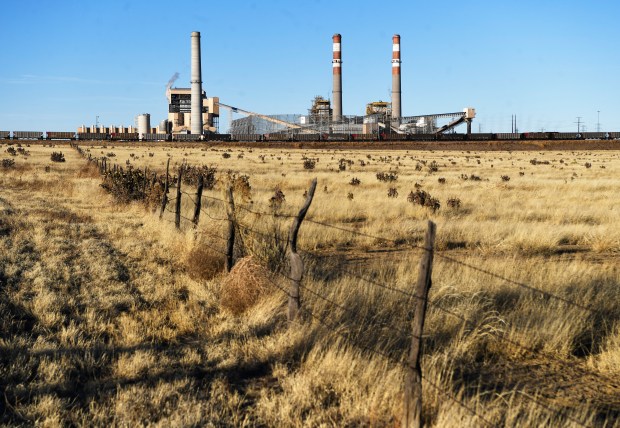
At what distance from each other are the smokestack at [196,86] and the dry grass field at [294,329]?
80.3m

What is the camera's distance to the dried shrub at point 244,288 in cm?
762

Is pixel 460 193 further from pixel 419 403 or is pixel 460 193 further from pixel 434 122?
pixel 434 122

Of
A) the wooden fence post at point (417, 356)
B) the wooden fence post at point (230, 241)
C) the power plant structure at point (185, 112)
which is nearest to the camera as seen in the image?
the wooden fence post at point (417, 356)

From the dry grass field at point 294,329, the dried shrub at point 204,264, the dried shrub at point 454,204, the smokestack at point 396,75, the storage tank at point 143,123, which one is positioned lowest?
the dry grass field at point 294,329

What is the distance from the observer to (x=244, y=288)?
766cm

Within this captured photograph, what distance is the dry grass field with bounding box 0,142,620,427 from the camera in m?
5.08

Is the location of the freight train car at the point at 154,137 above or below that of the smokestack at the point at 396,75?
below

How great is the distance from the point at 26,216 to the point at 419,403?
1298cm

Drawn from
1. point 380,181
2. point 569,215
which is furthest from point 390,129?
point 569,215

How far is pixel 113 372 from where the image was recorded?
5793mm

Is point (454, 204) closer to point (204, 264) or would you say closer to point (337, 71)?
point (204, 264)

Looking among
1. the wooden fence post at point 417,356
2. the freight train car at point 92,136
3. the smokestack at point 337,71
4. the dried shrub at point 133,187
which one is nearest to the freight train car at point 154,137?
the freight train car at point 92,136

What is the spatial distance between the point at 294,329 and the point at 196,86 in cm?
8906

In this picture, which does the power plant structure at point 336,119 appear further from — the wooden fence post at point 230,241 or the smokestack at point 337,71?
the wooden fence post at point 230,241
